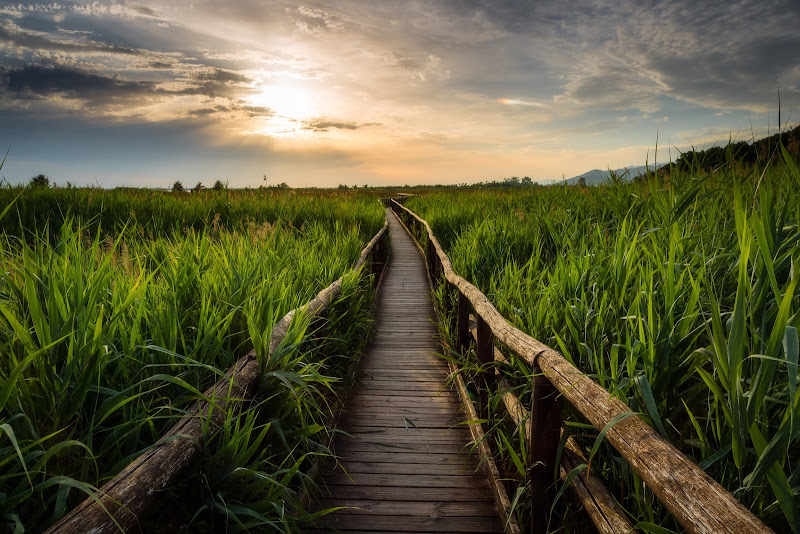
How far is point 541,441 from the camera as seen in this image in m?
2.17

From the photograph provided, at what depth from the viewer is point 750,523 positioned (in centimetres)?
104

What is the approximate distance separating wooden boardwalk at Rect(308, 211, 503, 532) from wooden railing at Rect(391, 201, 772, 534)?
2.48 ft

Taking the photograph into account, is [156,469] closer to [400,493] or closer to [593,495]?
[593,495]

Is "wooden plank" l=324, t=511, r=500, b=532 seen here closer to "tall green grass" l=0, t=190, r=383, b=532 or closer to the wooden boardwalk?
the wooden boardwalk

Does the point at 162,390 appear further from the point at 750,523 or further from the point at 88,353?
the point at 750,523

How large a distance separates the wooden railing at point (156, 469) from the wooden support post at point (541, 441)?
1.40m

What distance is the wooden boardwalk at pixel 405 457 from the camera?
112 inches

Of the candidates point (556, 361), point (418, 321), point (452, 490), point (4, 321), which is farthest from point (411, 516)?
point (418, 321)

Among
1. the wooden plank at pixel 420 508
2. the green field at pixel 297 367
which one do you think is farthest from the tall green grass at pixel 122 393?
the wooden plank at pixel 420 508

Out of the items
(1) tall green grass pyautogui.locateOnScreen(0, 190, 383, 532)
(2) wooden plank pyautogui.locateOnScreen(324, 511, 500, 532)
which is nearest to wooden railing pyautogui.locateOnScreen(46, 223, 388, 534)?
(1) tall green grass pyautogui.locateOnScreen(0, 190, 383, 532)

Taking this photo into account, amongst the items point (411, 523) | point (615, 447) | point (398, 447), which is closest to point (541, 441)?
point (615, 447)

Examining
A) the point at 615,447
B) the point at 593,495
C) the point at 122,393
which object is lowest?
the point at 593,495

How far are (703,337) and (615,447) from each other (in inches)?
44.2

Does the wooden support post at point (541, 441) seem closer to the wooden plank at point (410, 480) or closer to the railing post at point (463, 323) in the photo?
the wooden plank at point (410, 480)
